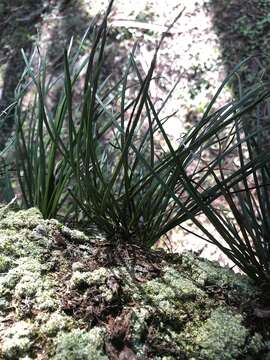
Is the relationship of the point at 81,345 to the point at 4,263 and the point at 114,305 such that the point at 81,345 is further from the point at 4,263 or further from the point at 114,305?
the point at 4,263

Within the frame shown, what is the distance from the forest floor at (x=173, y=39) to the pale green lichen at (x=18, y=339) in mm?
3737

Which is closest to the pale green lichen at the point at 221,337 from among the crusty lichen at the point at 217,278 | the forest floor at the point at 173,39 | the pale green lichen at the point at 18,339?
the crusty lichen at the point at 217,278

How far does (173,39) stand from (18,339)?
497 cm

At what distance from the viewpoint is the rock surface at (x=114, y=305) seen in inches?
37.5

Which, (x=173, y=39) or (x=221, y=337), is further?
(x=173, y=39)

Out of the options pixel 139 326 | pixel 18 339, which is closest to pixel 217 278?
pixel 139 326

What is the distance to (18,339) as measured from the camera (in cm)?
92

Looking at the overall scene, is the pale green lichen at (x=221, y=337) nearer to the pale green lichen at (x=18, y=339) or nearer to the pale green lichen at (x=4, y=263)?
the pale green lichen at (x=18, y=339)

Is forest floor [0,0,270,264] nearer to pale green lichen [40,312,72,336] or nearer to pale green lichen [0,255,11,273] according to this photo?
pale green lichen [0,255,11,273]

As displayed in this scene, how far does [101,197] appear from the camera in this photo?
1421 mm

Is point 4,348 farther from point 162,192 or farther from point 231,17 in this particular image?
point 231,17

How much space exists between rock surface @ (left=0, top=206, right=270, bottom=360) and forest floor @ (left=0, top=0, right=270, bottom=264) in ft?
11.2

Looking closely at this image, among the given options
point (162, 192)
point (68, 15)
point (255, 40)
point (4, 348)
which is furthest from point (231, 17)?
point (4, 348)

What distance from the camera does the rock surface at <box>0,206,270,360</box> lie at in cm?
95
